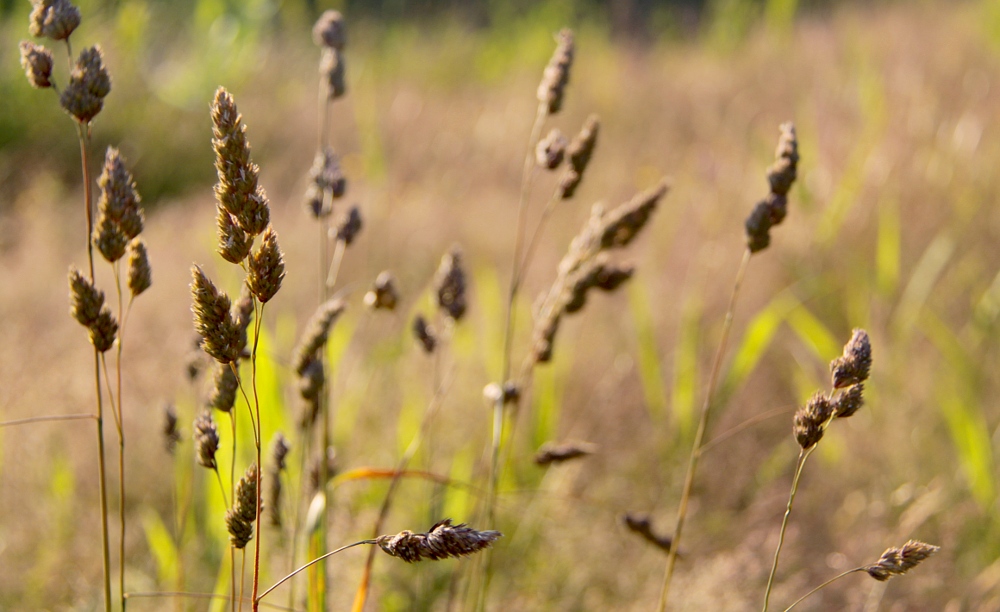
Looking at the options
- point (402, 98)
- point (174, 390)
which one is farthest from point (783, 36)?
point (174, 390)

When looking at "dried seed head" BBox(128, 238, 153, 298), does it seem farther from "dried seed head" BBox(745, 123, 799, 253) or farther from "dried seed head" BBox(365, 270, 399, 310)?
"dried seed head" BBox(745, 123, 799, 253)

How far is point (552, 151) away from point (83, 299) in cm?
54

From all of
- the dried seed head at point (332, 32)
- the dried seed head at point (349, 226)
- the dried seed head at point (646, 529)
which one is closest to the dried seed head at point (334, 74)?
the dried seed head at point (332, 32)

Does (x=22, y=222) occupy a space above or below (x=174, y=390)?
above

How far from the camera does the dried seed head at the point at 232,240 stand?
0.59 metres

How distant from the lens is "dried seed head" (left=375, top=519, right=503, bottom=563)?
0.56 metres

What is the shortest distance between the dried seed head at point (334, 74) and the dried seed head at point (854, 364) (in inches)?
28.4

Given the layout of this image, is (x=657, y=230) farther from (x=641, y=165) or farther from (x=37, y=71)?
(x=37, y=71)

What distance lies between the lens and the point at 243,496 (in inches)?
26.3

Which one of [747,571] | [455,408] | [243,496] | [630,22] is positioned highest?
[630,22]

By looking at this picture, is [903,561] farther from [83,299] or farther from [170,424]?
[170,424]

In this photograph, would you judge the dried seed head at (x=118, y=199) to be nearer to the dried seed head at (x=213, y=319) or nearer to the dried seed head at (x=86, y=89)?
the dried seed head at (x=86, y=89)

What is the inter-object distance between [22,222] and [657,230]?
267 cm

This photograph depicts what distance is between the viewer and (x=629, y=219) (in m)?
1.02
